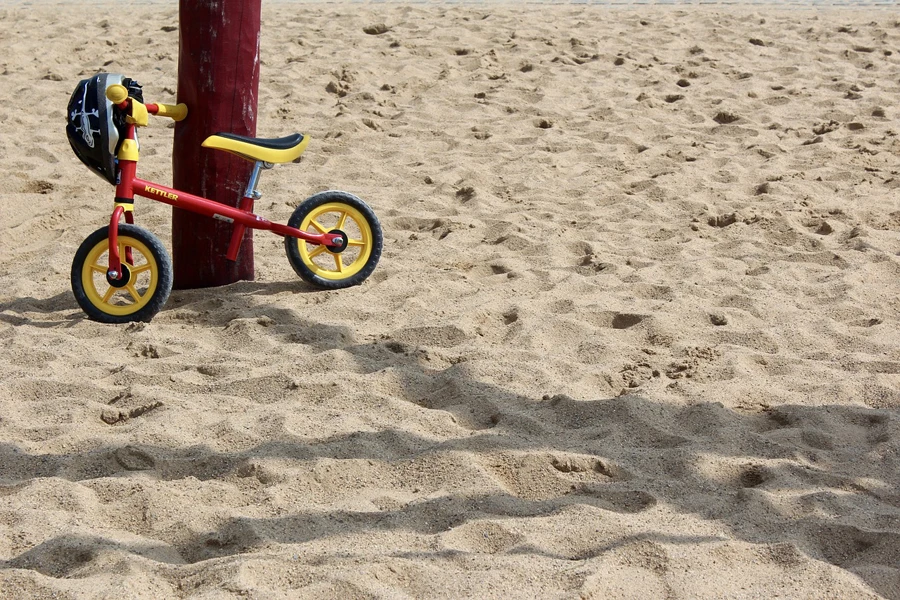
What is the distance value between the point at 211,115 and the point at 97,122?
517 mm

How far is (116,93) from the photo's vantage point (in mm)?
4043

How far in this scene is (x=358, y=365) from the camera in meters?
3.78

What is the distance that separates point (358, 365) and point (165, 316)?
41.4 inches

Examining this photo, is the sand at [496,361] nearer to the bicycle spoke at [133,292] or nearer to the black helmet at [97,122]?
the bicycle spoke at [133,292]

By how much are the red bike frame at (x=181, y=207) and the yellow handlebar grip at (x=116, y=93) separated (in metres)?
0.13

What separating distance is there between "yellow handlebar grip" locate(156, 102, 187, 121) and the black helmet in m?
0.15

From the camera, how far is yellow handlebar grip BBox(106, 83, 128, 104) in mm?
4035

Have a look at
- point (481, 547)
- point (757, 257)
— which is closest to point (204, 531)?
point (481, 547)

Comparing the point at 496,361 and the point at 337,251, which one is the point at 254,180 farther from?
the point at 496,361

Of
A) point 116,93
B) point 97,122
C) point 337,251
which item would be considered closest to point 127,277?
point 97,122

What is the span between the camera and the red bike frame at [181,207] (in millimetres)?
4086

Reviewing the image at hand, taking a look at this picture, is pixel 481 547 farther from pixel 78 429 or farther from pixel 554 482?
pixel 78 429

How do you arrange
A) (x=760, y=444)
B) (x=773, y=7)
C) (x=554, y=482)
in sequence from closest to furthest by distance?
(x=554, y=482), (x=760, y=444), (x=773, y=7)

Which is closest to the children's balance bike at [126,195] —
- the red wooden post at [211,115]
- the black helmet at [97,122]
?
the black helmet at [97,122]
